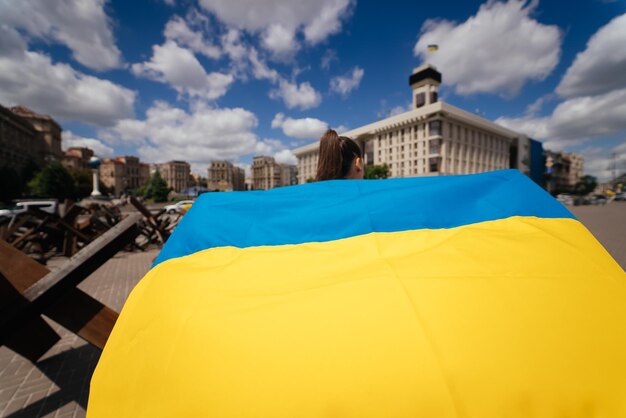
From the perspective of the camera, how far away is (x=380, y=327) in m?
0.80

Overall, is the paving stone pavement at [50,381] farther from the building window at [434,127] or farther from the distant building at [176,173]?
the distant building at [176,173]

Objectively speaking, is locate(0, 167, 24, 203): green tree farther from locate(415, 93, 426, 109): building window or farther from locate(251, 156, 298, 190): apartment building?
locate(251, 156, 298, 190): apartment building

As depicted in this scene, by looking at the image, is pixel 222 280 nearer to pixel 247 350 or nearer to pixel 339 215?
pixel 247 350

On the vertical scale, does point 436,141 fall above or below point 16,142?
above

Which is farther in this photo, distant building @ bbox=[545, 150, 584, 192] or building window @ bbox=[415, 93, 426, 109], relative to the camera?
distant building @ bbox=[545, 150, 584, 192]

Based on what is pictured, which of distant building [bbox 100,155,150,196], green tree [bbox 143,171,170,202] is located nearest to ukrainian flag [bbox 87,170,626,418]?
green tree [bbox 143,171,170,202]

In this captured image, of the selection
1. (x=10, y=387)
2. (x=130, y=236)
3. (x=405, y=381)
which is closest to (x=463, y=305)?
(x=405, y=381)

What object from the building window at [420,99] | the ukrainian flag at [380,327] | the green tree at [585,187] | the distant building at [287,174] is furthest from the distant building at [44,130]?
the green tree at [585,187]

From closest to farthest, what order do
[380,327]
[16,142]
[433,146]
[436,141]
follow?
[380,327], [436,141], [433,146], [16,142]

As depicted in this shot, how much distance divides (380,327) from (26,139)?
101092 millimetres

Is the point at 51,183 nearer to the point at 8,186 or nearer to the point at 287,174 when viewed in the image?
the point at 8,186

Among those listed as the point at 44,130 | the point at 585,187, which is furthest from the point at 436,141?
the point at 44,130

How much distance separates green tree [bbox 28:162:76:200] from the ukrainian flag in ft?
214

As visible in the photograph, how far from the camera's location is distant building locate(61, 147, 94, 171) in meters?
88.1
